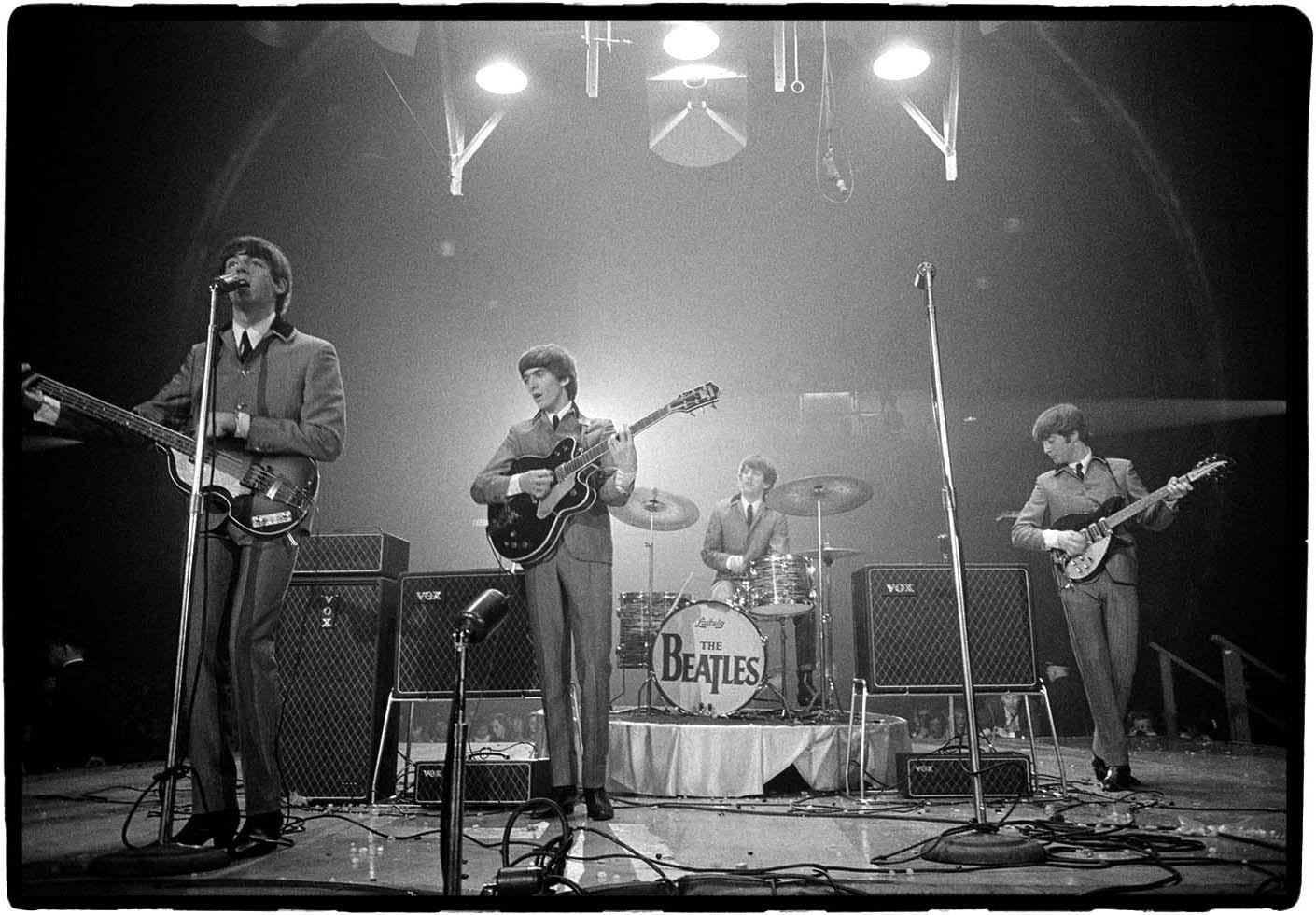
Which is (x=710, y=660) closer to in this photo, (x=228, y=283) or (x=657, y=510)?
(x=657, y=510)

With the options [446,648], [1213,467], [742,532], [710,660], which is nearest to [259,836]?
[446,648]

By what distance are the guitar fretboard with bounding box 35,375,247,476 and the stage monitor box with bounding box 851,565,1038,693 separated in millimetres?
2685

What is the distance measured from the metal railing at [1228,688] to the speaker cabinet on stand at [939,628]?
34.9 inches

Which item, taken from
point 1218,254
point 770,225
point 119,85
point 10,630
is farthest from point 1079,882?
point 119,85

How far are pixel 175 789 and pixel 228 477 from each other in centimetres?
99

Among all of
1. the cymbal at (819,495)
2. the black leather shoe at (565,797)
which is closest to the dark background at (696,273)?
the cymbal at (819,495)

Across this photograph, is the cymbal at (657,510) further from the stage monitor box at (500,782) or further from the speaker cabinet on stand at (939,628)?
the stage monitor box at (500,782)

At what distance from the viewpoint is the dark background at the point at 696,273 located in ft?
10.3

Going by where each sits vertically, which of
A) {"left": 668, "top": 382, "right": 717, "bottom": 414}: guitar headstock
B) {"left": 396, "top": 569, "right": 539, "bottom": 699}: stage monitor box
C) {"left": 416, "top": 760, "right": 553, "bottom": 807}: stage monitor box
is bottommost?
{"left": 416, "top": 760, "right": 553, "bottom": 807}: stage monitor box

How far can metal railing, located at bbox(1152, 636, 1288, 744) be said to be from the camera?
466 centimetres

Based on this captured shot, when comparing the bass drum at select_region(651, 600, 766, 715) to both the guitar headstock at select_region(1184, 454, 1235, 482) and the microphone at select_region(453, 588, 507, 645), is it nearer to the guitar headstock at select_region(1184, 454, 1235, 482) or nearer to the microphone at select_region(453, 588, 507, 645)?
the guitar headstock at select_region(1184, 454, 1235, 482)

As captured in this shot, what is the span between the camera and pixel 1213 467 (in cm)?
376

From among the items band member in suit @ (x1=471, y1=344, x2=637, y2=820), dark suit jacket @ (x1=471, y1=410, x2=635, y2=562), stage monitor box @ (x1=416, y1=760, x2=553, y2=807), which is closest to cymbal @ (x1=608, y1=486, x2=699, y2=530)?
dark suit jacket @ (x1=471, y1=410, x2=635, y2=562)

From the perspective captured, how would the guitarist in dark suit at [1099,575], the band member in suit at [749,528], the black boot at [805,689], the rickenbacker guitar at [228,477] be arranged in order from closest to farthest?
the rickenbacker guitar at [228,477]
the guitarist in dark suit at [1099,575]
the black boot at [805,689]
the band member in suit at [749,528]
